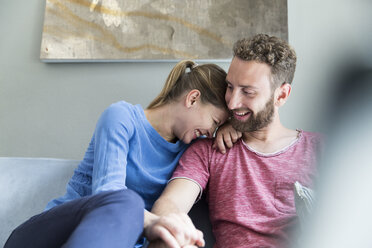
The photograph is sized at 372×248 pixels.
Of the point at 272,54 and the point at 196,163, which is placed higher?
the point at 272,54

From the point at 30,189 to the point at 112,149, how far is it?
45 centimetres

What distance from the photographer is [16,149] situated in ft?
5.30

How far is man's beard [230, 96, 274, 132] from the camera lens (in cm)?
112

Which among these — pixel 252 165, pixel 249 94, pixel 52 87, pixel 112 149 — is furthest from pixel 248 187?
pixel 52 87

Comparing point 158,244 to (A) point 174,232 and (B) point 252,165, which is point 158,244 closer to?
(A) point 174,232

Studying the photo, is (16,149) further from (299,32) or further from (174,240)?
(299,32)

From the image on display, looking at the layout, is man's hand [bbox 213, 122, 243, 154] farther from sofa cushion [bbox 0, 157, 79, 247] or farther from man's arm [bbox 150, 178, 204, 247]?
sofa cushion [bbox 0, 157, 79, 247]

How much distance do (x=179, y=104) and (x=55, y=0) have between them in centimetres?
85

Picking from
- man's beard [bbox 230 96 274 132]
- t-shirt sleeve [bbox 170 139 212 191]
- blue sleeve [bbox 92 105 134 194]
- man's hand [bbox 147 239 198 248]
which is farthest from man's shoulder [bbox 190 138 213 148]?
man's hand [bbox 147 239 198 248]

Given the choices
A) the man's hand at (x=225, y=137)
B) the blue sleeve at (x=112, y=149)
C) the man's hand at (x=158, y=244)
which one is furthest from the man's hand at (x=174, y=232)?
the man's hand at (x=225, y=137)

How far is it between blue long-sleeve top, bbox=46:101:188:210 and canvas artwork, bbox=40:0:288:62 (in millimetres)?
455

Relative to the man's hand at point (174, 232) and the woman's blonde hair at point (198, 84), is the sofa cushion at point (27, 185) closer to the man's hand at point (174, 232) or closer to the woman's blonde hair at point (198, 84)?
the woman's blonde hair at point (198, 84)

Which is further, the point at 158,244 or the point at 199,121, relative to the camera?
the point at 199,121

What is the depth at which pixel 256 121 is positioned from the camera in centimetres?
112
